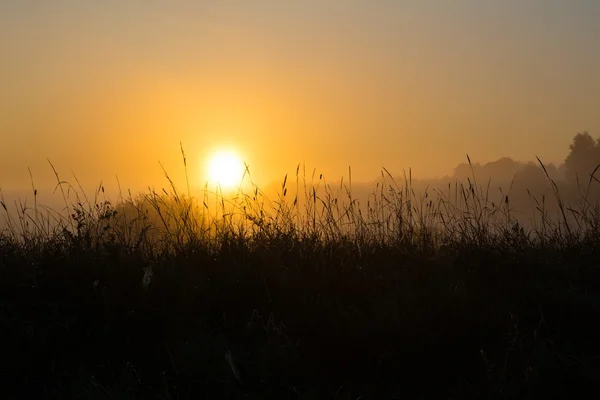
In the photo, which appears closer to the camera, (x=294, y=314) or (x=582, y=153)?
(x=294, y=314)

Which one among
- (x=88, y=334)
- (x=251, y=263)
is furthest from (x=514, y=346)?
(x=88, y=334)

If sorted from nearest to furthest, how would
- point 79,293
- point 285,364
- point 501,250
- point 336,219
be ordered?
1. point 285,364
2. point 79,293
3. point 501,250
4. point 336,219

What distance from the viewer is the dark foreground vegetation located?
3066 millimetres

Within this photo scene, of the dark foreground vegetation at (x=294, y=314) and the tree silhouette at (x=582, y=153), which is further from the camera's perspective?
the tree silhouette at (x=582, y=153)

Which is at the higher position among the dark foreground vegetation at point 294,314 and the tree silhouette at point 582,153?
the tree silhouette at point 582,153

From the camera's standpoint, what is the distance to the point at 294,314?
3.73 metres

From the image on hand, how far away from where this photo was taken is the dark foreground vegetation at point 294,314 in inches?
121

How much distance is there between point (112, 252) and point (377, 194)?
3754mm

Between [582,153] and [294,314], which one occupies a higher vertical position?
[582,153]

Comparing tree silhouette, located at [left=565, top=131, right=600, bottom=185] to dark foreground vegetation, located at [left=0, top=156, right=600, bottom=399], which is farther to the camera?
tree silhouette, located at [left=565, top=131, right=600, bottom=185]

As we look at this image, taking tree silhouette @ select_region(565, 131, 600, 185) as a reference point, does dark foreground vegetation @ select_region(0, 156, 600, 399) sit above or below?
below

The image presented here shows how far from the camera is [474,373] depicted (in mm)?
3195

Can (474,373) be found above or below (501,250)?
below

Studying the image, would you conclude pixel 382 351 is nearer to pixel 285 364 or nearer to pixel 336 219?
pixel 285 364
